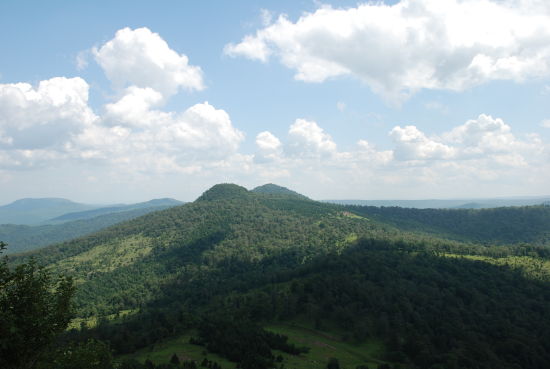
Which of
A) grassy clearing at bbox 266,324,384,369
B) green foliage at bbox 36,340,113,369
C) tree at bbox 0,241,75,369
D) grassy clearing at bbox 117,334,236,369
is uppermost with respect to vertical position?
tree at bbox 0,241,75,369

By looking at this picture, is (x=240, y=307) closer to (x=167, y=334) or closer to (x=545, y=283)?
(x=167, y=334)

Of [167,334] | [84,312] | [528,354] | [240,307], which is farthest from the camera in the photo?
[84,312]

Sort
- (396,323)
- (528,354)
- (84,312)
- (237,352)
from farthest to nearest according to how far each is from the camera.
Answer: (84,312) < (396,323) < (528,354) < (237,352)

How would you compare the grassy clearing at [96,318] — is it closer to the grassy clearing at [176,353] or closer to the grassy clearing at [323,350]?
the grassy clearing at [176,353]

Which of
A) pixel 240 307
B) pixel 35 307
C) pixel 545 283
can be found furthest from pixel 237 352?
pixel 545 283

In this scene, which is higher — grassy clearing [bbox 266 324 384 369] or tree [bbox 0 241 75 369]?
tree [bbox 0 241 75 369]

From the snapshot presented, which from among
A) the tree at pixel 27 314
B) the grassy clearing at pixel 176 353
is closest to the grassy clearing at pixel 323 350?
the grassy clearing at pixel 176 353

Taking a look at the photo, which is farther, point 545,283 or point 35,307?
point 545,283

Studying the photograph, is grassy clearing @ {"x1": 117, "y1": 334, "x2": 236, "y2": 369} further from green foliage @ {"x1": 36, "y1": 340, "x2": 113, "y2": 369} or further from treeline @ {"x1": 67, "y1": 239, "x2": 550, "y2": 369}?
green foliage @ {"x1": 36, "y1": 340, "x2": 113, "y2": 369}

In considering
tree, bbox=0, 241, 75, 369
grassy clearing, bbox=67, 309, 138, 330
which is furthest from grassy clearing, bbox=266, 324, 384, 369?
grassy clearing, bbox=67, 309, 138, 330
